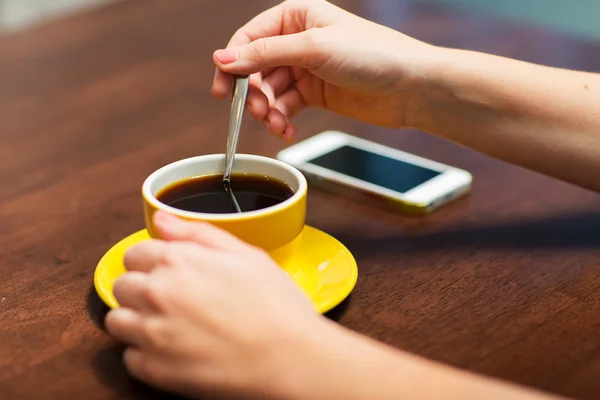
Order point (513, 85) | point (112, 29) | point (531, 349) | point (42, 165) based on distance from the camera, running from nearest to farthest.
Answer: point (531, 349) < point (513, 85) < point (42, 165) < point (112, 29)

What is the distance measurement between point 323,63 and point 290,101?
0.55ft

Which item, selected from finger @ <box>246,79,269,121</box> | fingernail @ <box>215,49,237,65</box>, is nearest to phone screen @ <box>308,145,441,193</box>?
finger @ <box>246,79,269,121</box>

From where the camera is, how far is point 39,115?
1.29 metres

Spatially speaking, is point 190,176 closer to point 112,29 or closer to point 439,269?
point 439,269

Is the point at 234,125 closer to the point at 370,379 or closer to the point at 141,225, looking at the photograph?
the point at 141,225

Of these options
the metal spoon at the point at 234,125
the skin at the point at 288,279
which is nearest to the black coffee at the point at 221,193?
the metal spoon at the point at 234,125

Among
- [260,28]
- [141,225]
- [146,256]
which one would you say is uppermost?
[260,28]

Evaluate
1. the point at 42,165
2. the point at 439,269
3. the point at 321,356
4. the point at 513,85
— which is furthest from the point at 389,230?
the point at 42,165

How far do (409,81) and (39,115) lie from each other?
2.09ft

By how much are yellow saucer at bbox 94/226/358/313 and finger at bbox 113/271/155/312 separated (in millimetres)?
69

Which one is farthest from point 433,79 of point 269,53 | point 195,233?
point 195,233

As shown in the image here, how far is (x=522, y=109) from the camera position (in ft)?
3.17

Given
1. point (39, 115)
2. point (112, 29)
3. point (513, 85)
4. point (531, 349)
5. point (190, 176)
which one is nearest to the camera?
point (531, 349)

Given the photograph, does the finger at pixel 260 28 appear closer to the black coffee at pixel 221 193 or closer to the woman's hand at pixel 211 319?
the black coffee at pixel 221 193
